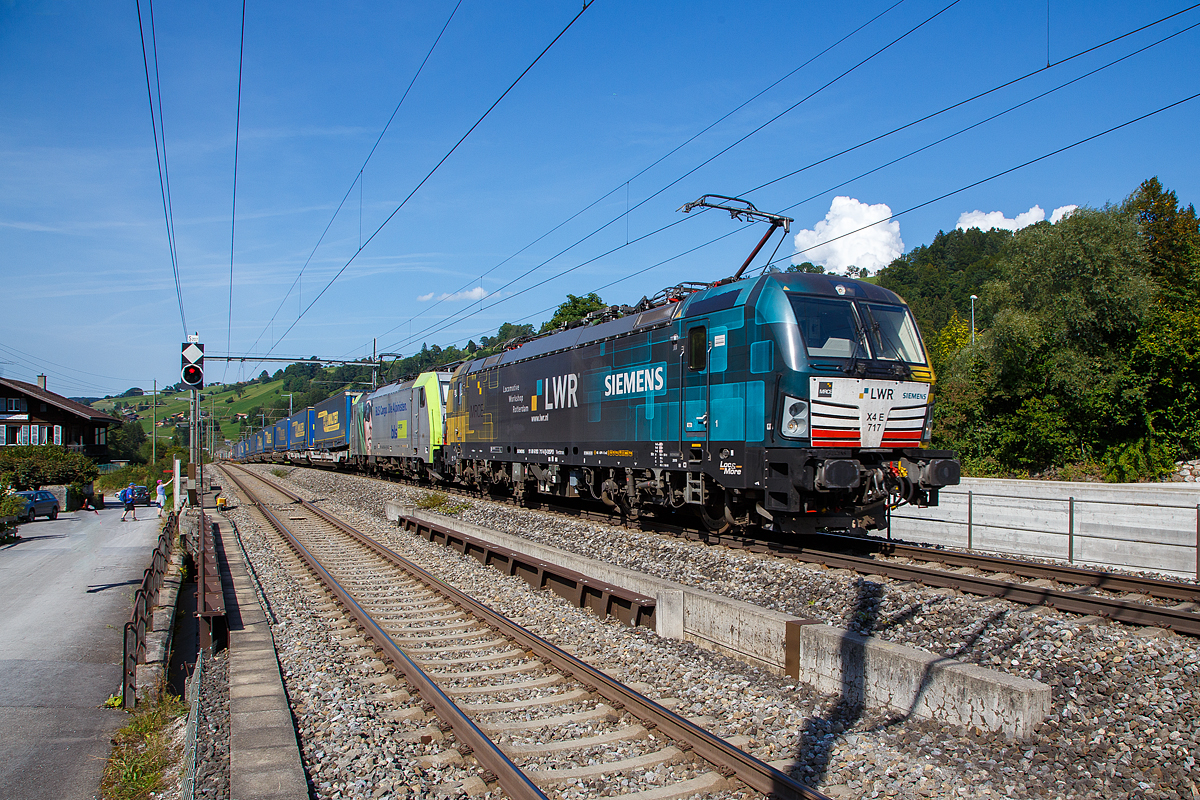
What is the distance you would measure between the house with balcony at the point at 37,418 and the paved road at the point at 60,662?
3836cm

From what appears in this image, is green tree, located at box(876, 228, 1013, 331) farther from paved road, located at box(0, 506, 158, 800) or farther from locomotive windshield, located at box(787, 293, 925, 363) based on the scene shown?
paved road, located at box(0, 506, 158, 800)

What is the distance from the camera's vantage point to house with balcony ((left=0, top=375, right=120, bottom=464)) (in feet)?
162

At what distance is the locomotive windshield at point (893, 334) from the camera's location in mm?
10391

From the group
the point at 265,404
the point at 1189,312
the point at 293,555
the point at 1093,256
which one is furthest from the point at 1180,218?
the point at 265,404

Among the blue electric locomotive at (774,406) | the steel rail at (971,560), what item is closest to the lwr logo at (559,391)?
the blue electric locomotive at (774,406)

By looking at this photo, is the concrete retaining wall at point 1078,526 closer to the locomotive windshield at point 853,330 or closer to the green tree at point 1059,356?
the locomotive windshield at point 853,330

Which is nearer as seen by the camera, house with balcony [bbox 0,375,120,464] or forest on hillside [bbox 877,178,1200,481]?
forest on hillside [bbox 877,178,1200,481]

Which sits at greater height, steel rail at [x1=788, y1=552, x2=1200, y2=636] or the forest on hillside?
the forest on hillside

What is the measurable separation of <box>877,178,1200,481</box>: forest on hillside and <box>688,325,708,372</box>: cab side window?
22.5 metres

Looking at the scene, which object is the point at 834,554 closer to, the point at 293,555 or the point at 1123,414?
the point at 293,555

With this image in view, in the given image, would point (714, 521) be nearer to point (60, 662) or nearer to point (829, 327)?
point (829, 327)

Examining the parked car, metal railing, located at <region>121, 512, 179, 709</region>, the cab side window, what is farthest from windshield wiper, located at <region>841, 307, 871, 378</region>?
the parked car

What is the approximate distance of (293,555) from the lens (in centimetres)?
1430

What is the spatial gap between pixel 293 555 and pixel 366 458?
22880 millimetres
